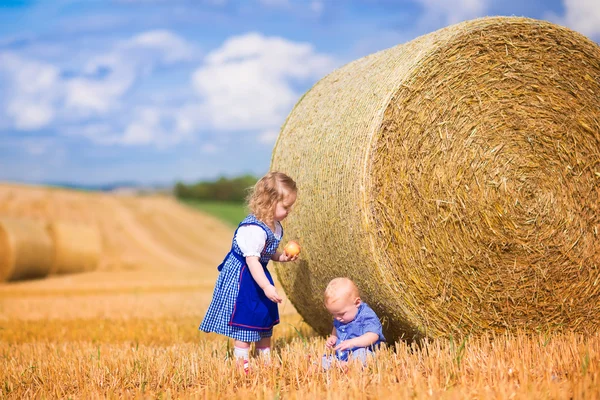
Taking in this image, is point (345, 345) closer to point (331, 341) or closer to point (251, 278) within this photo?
point (331, 341)

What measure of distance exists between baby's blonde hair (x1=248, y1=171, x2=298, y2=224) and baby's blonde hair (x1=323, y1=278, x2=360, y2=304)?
0.64m

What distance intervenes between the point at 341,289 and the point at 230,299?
0.78 meters

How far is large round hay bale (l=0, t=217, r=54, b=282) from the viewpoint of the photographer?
12312 millimetres

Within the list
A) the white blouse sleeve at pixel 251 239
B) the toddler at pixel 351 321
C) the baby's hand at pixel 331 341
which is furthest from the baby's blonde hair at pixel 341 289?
the white blouse sleeve at pixel 251 239

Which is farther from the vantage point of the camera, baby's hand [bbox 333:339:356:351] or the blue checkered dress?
the blue checkered dress

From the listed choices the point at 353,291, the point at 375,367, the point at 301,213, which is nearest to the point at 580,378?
the point at 375,367

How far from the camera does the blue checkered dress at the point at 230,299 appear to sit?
15.3 ft

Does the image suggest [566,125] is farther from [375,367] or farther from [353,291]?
[375,367]

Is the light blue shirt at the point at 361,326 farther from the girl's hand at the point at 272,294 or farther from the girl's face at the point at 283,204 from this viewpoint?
the girl's face at the point at 283,204

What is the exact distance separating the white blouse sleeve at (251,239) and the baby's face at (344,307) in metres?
0.63

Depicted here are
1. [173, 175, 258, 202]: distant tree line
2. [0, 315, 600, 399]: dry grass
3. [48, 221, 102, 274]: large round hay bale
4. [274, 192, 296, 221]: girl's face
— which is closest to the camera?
[0, 315, 600, 399]: dry grass

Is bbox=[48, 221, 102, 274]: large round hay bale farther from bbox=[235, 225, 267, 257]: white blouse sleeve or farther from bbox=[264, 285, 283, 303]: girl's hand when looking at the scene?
bbox=[264, 285, 283, 303]: girl's hand

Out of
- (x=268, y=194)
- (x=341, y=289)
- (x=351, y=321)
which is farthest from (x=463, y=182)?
(x=268, y=194)

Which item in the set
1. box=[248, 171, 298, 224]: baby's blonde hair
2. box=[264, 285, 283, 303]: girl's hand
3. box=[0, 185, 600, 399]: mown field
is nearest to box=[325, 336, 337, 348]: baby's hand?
box=[0, 185, 600, 399]: mown field
